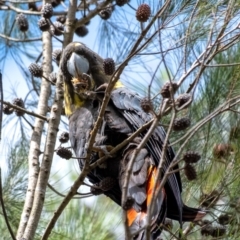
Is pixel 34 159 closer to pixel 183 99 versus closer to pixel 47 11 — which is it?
pixel 47 11

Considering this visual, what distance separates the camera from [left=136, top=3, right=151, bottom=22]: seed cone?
2006 millimetres

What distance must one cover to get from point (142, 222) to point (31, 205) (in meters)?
0.42


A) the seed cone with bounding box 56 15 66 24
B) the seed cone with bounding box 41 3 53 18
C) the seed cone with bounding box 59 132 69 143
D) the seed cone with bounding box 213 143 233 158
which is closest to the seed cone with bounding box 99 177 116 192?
the seed cone with bounding box 59 132 69 143

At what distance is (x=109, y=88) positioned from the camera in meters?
1.82

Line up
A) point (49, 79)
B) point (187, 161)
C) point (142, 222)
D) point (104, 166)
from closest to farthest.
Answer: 1. point (187, 161)
2. point (142, 222)
3. point (104, 166)
4. point (49, 79)

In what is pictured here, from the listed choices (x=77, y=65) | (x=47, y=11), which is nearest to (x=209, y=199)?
(x=77, y=65)

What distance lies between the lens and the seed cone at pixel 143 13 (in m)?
2.01

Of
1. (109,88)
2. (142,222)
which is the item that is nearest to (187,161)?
(109,88)

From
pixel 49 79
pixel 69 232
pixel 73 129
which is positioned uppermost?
pixel 49 79

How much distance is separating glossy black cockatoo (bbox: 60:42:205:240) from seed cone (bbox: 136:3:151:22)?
0.28m

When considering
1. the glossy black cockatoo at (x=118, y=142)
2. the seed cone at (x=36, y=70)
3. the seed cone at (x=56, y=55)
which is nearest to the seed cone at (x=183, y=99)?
the glossy black cockatoo at (x=118, y=142)

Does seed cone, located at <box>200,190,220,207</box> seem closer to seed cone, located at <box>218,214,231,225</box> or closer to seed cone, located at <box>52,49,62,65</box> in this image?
seed cone, located at <box>218,214,231,225</box>

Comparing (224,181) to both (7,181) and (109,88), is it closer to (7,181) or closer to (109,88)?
(109,88)

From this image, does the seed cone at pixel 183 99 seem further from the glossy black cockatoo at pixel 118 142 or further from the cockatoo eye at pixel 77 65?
the cockatoo eye at pixel 77 65
